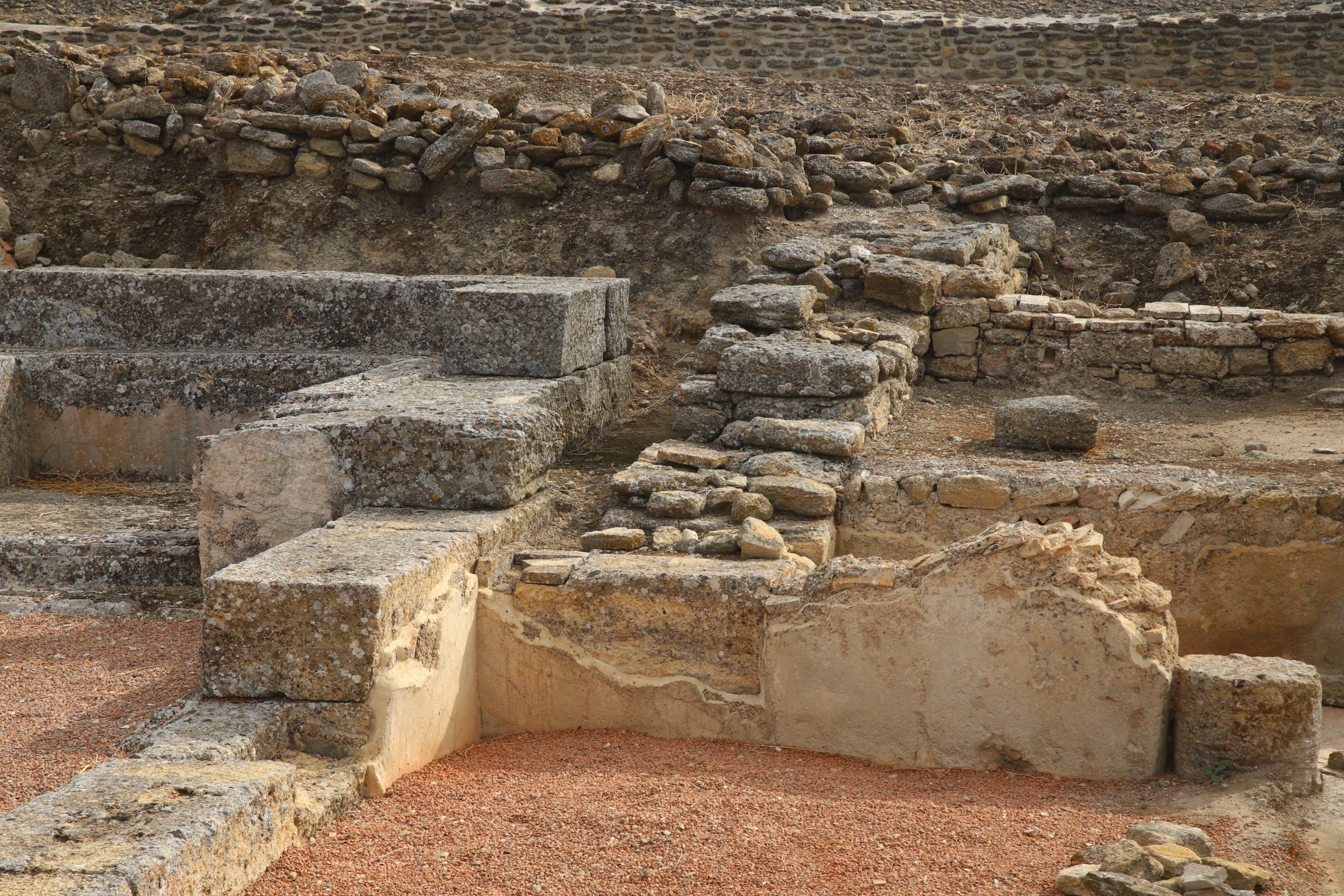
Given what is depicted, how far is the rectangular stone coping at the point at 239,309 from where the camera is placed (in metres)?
5.62

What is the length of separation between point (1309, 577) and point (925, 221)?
176 inches

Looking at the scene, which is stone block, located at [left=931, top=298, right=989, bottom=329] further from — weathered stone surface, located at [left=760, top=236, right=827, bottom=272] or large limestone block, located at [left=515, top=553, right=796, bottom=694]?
large limestone block, located at [left=515, top=553, right=796, bottom=694]

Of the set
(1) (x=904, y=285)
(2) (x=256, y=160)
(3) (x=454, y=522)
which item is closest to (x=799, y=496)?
(3) (x=454, y=522)

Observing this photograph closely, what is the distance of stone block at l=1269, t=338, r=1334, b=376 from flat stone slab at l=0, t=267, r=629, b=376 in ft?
12.9

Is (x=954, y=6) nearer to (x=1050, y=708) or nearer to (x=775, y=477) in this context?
(x=775, y=477)

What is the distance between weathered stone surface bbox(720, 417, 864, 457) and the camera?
489cm

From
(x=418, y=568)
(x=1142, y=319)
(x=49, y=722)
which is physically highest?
(x=1142, y=319)

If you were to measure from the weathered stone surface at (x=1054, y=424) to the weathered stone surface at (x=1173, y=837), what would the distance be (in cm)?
295

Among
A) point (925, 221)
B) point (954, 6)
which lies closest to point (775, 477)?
point (925, 221)

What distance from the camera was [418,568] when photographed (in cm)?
326

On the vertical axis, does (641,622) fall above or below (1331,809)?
above

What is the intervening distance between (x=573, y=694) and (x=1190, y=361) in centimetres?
480

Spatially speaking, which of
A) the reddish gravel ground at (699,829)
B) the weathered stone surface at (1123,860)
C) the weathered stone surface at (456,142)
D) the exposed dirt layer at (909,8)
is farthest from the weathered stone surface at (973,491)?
the exposed dirt layer at (909,8)

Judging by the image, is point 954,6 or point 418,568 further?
point 954,6
